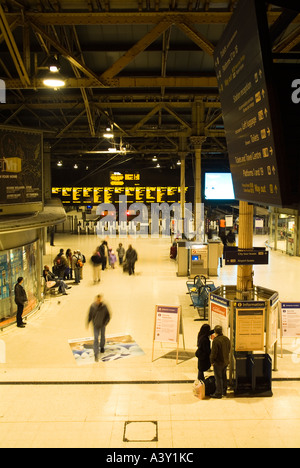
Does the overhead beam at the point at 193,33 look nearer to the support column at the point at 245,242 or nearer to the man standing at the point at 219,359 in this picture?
the support column at the point at 245,242

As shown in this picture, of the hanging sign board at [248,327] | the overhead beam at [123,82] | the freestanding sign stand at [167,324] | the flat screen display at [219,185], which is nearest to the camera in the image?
the hanging sign board at [248,327]

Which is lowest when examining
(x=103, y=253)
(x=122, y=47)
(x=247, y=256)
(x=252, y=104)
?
(x=103, y=253)

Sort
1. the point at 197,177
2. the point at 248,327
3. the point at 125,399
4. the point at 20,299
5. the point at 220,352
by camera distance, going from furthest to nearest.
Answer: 1. the point at 197,177
2. the point at 20,299
3. the point at 248,327
4. the point at 220,352
5. the point at 125,399

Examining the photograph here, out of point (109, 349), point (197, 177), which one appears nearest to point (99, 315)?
point (109, 349)

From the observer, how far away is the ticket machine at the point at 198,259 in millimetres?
19297

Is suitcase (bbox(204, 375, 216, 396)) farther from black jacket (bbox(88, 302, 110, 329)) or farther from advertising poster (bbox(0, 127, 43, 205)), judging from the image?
advertising poster (bbox(0, 127, 43, 205))

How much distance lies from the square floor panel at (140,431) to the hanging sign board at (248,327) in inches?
97.6

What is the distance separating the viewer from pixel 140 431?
21.2 ft

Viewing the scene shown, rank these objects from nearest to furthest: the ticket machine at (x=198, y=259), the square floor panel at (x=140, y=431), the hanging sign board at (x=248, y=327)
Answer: the square floor panel at (x=140, y=431) < the hanging sign board at (x=248, y=327) < the ticket machine at (x=198, y=259)

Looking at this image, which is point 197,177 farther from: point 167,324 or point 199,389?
point 199,389

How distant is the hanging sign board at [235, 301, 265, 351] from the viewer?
8383mm

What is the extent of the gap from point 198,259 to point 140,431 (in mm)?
13287

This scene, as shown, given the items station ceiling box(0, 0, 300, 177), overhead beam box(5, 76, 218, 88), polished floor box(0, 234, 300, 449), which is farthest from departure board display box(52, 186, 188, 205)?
overhead beam box(5, 76, 218, 88)

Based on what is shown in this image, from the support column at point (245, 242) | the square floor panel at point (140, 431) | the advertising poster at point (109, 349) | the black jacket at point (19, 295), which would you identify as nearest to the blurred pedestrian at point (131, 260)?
the black jacket at point (19, 295)
